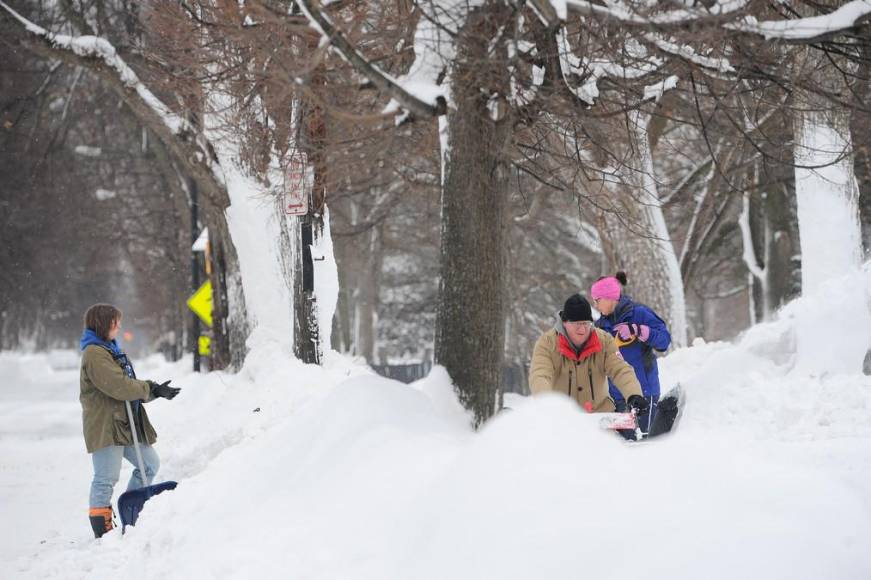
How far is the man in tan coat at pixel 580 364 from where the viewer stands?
6828mm

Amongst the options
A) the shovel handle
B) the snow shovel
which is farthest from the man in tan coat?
the shovel handle

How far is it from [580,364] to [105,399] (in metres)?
3.53

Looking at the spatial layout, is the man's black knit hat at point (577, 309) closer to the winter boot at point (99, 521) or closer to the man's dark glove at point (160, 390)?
the man's dark glove at point (160, 390)

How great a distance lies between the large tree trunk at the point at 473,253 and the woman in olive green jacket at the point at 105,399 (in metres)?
2.35

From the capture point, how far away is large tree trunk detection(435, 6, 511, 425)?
8.78 meters

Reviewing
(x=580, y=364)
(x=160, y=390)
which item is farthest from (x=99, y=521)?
(x=580, y=364)

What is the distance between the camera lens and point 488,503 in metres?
4.95

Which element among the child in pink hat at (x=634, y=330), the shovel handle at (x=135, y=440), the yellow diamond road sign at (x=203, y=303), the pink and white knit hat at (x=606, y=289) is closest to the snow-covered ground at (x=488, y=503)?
the shovel handle at (x=135, y=440)

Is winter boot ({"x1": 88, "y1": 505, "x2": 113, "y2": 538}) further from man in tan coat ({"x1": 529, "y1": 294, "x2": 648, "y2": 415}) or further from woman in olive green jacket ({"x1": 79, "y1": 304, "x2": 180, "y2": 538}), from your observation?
man in tan coat ({"x1": 529, "y1": 294, "x2": 648, "y2": 415})

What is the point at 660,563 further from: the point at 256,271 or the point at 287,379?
the point at 256,271

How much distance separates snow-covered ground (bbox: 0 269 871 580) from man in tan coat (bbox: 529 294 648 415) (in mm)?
743

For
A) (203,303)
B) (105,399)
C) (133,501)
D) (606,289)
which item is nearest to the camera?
(133,501)

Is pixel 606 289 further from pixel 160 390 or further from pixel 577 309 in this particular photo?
pixel 160 390

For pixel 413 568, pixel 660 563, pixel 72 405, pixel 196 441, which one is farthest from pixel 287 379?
pixel 72 405
